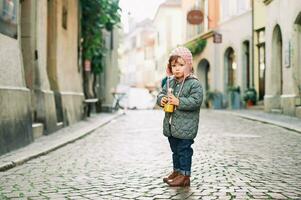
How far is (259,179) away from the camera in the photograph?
652cm

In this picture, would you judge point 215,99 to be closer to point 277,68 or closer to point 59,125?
point 277,68

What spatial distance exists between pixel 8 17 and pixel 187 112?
193 inches

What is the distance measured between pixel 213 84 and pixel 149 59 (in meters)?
50.7

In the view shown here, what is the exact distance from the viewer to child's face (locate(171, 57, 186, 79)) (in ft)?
19.8

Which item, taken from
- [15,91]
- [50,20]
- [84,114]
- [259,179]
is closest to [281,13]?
[84,114]

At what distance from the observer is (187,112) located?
6016mm

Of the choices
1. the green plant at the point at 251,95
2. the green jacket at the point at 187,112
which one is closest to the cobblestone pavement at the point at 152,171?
the green jacket at the point at 187,112

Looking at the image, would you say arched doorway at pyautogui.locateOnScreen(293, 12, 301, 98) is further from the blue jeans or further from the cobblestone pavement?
the blue jeans

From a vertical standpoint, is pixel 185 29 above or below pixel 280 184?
above

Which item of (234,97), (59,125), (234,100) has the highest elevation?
(234,97)

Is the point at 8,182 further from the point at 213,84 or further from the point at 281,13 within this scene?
the point at 213,84

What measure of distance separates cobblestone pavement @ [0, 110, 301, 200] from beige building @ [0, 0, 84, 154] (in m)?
0.97

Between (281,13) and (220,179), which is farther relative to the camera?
(281,13)

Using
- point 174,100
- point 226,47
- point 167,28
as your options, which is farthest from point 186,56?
point 167,28
